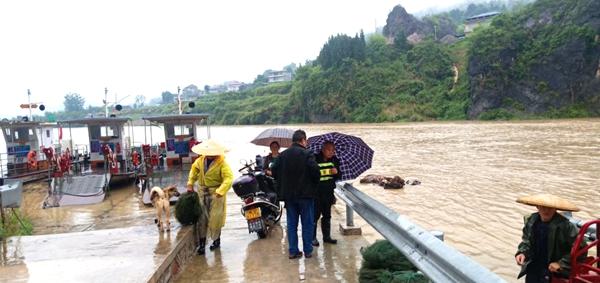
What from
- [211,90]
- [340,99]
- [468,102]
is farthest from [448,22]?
[211,90]

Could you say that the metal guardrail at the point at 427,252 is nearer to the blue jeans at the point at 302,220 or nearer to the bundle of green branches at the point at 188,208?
the blue jeans at the point at 302,220

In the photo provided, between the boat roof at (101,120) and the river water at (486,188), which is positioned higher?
the boat roof at (101,120)

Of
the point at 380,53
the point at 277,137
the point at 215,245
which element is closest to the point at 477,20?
the point at 380,53

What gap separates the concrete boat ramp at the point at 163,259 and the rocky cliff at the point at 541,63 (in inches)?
2276

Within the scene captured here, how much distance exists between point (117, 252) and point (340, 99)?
264 ft

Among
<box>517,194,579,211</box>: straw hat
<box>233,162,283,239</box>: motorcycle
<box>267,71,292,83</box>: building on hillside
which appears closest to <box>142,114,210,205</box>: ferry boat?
<box>233,162,283,239</box>: motorcycle

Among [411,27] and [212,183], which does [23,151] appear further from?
[411,27]

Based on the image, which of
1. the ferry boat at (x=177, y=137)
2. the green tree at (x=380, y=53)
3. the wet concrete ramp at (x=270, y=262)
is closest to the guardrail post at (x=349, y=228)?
the wet concrete ramp at (x=270, y=262)

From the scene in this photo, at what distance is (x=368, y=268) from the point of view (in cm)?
438

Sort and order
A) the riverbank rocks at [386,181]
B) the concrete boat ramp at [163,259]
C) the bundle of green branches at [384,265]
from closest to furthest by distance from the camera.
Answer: the bundle of green branches at [384,265], the concrete boat ramp at [163,259], the riverbank rocks at [386,181]

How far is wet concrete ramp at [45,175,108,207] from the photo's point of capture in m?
12.4

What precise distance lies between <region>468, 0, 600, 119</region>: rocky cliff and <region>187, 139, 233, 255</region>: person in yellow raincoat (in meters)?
58.3

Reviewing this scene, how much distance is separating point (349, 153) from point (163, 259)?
8.95 ft

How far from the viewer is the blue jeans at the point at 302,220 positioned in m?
5.41
